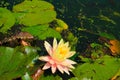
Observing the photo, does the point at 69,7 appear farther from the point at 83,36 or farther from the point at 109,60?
the point at 109,60

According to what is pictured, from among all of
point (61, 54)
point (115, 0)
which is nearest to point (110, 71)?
point (61, 54)

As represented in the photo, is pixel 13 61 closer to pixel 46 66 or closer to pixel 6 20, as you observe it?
pixel 46 66

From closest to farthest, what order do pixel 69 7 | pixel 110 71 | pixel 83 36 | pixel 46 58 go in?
pixel 46 58, pixel 110 71, pixel 83 36, pixel 69 7

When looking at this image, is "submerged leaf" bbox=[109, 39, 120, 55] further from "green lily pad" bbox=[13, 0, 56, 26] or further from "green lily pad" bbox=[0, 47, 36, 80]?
"green lily pad" bbox=[0, 47, 36, 80]

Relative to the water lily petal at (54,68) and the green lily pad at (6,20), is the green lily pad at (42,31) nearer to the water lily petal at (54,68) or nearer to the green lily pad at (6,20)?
the green lily pad at (6,20)

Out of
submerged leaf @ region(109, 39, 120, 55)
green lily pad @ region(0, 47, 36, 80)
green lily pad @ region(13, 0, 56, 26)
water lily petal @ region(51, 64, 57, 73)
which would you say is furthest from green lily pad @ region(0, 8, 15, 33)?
submerged leaf @ region(109, 39, 120, 55)

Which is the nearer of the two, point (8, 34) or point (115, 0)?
point (8, 34)
